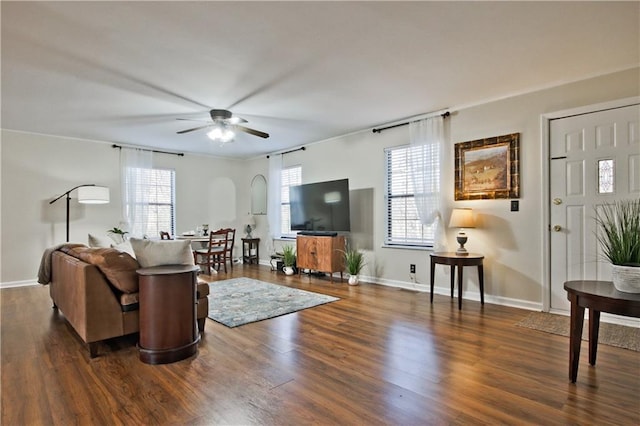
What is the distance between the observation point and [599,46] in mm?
2859

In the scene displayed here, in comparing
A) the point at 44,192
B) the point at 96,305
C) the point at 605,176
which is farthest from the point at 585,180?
the point at 44,192

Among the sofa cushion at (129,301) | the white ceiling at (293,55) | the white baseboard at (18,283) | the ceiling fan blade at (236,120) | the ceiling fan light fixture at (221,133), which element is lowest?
the white baseboard at (18,283)

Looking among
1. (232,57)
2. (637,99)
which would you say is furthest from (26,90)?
(637,99)

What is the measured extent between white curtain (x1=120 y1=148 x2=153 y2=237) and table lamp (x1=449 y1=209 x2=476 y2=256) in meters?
5.62

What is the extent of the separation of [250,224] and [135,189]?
8.36 feet

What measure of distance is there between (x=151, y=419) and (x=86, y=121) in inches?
183

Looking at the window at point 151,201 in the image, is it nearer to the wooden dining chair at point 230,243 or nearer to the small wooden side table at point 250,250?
the wooden dining chair at point 230,243

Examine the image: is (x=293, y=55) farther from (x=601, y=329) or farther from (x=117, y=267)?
(x=601, y=329)

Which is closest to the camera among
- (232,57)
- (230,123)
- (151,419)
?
(151,419)

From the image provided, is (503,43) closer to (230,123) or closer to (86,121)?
(230,123)

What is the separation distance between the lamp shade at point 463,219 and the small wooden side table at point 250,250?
4735 mm

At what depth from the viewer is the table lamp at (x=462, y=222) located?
4.09 meters

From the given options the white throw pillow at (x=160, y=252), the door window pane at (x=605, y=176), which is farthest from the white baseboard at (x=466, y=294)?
the white throw pillow at (x=160, y=252)

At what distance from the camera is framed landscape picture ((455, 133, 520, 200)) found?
13.1 feet
